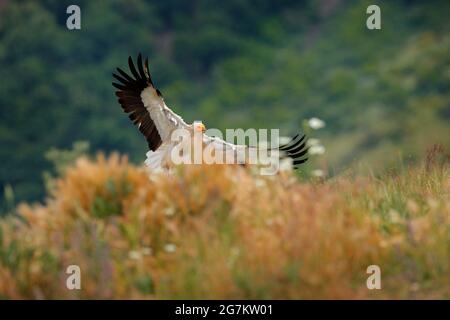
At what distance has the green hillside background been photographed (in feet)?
209

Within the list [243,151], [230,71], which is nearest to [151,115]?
[243,151]

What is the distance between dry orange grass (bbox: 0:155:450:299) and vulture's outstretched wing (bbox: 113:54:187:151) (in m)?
4.54

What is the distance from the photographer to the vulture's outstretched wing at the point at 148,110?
549 inches

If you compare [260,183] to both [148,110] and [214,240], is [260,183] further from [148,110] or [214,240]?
[148,110]

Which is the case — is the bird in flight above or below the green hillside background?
below

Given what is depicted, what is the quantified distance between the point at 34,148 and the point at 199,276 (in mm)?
58450

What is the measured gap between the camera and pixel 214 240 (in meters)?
8.53

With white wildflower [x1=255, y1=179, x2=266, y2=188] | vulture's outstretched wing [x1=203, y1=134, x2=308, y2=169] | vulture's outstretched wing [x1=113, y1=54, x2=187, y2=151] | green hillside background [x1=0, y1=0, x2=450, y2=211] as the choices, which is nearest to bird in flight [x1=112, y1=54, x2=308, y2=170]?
vulture's outstretched wing [x1=113, y1=54, x2=187, y2=151]

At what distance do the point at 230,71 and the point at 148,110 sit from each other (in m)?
63.1

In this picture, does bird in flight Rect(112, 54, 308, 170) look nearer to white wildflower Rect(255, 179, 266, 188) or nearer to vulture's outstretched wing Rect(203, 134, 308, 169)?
vulture's outstretched wing Rect(203, 134, 308, 169)
